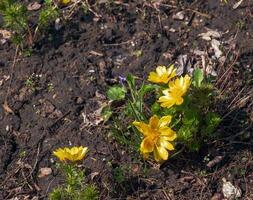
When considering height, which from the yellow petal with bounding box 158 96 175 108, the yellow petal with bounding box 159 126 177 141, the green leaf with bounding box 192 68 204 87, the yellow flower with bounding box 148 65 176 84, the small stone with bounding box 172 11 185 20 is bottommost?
the yellow petal with bounding box 159 126 177 141

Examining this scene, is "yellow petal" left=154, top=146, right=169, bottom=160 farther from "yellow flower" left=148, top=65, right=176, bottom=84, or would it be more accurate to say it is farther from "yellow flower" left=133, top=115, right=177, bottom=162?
"yellow flower" left=148, top=65, right=176, bottom=84

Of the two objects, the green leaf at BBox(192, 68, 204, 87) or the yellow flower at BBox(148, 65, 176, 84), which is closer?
the yellow flower at BBox(148, 65, 176, 84)

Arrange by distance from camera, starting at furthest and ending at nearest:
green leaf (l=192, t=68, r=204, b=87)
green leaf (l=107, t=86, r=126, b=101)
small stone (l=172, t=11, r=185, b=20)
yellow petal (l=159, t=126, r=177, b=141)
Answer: small stone (l=172, t=11, r=185, b=20) → green leaf (l=107, t=86, r=126, b=101) → green leaf (l=192, t=68, r=204, b=87) → yellow petal (l=159, t=126, r=177, b=141)

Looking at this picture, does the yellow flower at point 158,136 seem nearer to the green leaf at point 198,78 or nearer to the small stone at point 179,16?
the green leaf at point 198,78

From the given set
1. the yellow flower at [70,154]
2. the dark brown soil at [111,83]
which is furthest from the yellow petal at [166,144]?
the yellow flower at [70,154]

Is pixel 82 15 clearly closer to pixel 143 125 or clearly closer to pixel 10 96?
pixel 10 96

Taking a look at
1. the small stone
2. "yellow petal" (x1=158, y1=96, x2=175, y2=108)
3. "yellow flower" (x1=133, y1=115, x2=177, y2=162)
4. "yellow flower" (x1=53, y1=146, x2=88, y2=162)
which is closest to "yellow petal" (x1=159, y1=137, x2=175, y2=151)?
"yellow flower" (x1=133, y1=115, x2=177, y2=162)

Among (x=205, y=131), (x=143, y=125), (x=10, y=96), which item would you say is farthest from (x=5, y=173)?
(x=205, y=131)

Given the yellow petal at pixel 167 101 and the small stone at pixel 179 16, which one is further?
the small stone at pixel 179 16
